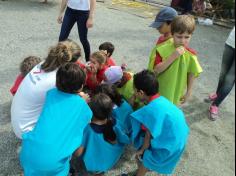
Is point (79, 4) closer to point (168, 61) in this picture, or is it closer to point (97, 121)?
point (168, 61)

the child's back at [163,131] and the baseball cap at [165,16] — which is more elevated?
the baseball cap at [165,16]

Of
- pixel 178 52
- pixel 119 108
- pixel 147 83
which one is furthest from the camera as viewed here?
pixel 119 108

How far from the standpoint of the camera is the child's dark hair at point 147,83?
2379 millimetres

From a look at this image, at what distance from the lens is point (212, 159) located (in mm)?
3154

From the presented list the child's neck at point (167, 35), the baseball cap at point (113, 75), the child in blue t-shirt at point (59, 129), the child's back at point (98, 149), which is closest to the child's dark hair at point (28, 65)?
the baseball cap at point (113, 75)

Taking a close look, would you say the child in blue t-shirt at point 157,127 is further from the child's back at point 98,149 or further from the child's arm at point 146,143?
the child's back at point 98,149

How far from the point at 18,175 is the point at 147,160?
1009 mm

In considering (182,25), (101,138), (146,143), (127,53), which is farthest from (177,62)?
(127,53)

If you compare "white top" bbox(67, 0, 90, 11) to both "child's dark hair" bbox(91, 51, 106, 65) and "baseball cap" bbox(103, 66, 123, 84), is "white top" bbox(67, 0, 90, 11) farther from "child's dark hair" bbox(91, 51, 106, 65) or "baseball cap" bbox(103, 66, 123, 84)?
"baseball cap" bbox(103, 66, 123, 84)

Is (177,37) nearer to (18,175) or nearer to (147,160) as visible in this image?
(147,160)

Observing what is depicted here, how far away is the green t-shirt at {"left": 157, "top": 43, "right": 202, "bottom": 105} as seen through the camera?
2.73 meters

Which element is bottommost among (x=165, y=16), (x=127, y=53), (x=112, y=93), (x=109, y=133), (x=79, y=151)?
(x=127, y=53)

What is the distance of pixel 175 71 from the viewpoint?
273 centimetres

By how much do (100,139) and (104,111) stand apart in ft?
0.69
